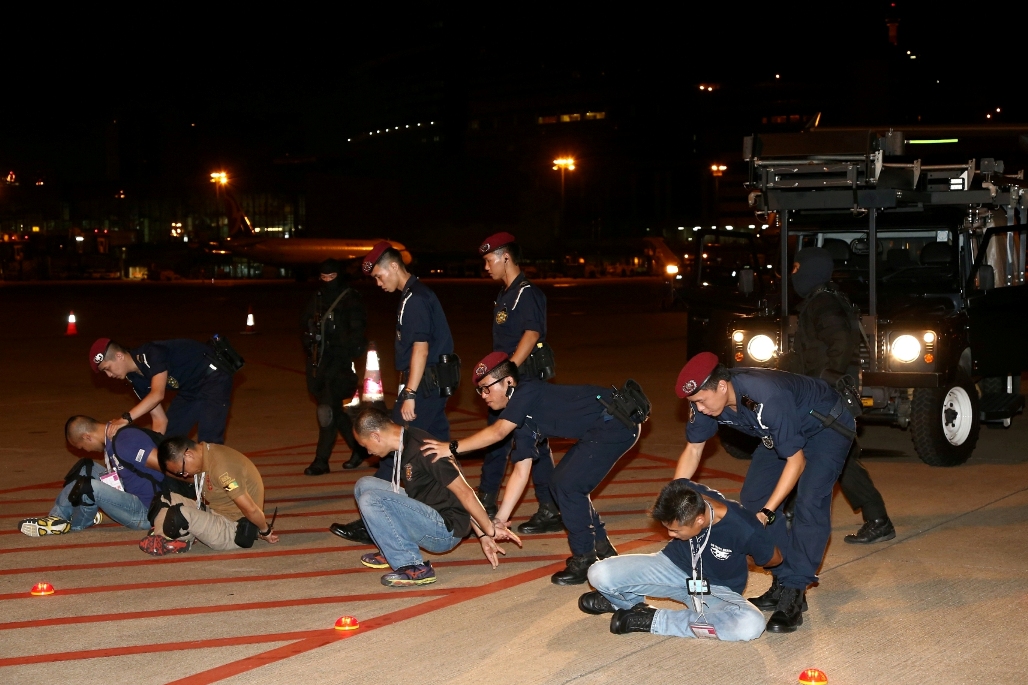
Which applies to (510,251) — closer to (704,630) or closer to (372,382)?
(372,382)

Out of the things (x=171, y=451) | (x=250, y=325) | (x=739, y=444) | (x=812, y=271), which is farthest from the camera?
(x=250, y=325)

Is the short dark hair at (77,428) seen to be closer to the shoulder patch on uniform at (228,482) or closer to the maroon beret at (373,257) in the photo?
the shoulder patch on uniform at (228,482)

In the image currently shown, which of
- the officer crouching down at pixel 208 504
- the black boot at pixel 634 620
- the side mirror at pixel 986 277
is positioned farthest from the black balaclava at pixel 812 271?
the officer crouching down at pixel 208 504

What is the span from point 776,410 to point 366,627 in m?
2.23

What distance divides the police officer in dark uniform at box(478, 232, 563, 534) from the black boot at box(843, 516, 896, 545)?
1.92m

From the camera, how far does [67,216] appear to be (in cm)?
12244

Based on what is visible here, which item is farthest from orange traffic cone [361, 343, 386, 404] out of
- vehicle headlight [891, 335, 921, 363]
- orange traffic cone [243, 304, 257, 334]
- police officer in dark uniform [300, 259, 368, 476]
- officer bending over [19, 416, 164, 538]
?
orange traffic cone [243, 304, 257, 334]

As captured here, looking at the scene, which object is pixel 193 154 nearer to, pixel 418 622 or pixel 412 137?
pixel 412 137

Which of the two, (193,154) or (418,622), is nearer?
(418,622)

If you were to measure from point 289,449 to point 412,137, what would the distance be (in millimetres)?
164459

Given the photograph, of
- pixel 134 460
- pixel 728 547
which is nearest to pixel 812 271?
pixel 728 547

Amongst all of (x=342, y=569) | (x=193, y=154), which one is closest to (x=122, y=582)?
(x=342, y=569)

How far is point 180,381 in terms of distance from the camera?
794 centimetres

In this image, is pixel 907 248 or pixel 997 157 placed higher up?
pixel 997 157
